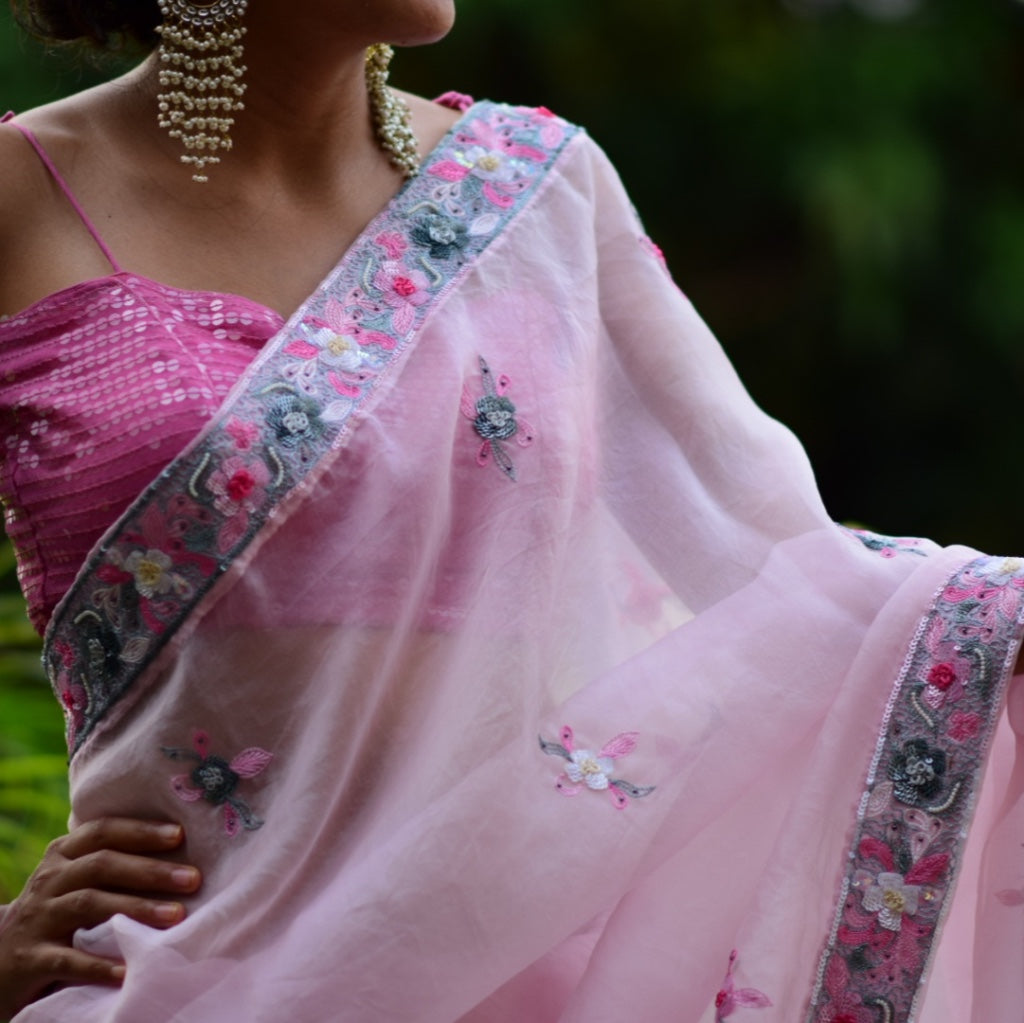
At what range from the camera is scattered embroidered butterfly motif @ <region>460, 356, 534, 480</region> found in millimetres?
1329

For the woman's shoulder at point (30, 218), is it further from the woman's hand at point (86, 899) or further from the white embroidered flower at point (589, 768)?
the white embroidered flower at point (589, 768)

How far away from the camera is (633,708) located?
1252 millimetres

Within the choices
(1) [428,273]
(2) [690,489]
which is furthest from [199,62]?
(2) [690,489]

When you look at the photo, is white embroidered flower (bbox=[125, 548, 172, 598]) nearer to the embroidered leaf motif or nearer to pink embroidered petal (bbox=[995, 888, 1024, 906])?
the embroidered leaf motif

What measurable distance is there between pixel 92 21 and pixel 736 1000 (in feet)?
3.24

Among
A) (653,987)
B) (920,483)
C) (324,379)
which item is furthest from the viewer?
(920,483)

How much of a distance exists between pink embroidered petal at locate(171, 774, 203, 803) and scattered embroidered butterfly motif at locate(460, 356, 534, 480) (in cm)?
32

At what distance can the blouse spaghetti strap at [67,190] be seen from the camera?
1.38 m

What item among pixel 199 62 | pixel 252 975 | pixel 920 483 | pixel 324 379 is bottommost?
pixel 920 483

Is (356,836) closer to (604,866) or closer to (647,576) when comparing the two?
(604,866)

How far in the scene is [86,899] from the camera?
1.29 m

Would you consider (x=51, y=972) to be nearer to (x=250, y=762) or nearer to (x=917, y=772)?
(x=250, y=762)

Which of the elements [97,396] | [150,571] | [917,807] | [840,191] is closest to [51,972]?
[150,571]

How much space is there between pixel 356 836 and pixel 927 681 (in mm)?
411
